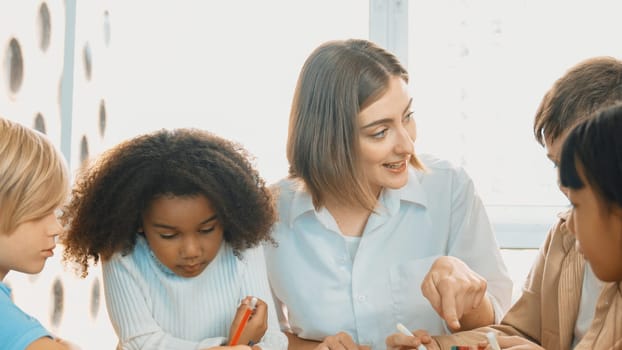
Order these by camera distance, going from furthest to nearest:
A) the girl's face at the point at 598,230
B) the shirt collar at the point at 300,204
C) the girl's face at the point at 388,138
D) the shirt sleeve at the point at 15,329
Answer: the shirt collar at the point at 300,204
the girl's face at the point at 388,138
the shirt sleeve at the point at 15,329
the girl's face at the point at 598,230

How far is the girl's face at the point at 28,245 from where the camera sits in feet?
4.25

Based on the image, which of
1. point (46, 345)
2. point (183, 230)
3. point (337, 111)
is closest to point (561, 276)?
point (337, 111)

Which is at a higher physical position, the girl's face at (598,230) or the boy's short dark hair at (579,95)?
the boy's short dark hair at (579,95)

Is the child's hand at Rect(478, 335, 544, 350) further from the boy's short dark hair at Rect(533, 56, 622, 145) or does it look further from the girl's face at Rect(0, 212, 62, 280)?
the girl's face at Rect(0, 212, 62, 280)

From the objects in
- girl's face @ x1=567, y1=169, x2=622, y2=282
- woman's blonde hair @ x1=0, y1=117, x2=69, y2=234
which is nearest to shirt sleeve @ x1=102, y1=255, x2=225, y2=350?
woman's blonde hair @ x1=0, y1=117, x2=69, y2=234

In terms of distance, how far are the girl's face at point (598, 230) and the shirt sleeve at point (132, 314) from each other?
0.66m

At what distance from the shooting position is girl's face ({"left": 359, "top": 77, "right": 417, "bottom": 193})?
5.35ft

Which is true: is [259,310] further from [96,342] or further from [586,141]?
[96,342]

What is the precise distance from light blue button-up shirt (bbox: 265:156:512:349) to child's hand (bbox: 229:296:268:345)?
0.27 m

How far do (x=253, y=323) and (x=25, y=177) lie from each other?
45cm

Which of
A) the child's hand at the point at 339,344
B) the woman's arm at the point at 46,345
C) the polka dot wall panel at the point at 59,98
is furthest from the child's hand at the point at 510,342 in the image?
the polka dot wall panel at the point at 59,98

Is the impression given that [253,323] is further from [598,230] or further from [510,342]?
[598,230]

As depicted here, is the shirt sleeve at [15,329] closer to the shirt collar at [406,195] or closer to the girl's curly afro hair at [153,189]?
the girl's curly afro hair at [153,189]

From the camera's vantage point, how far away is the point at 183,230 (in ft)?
4.72
